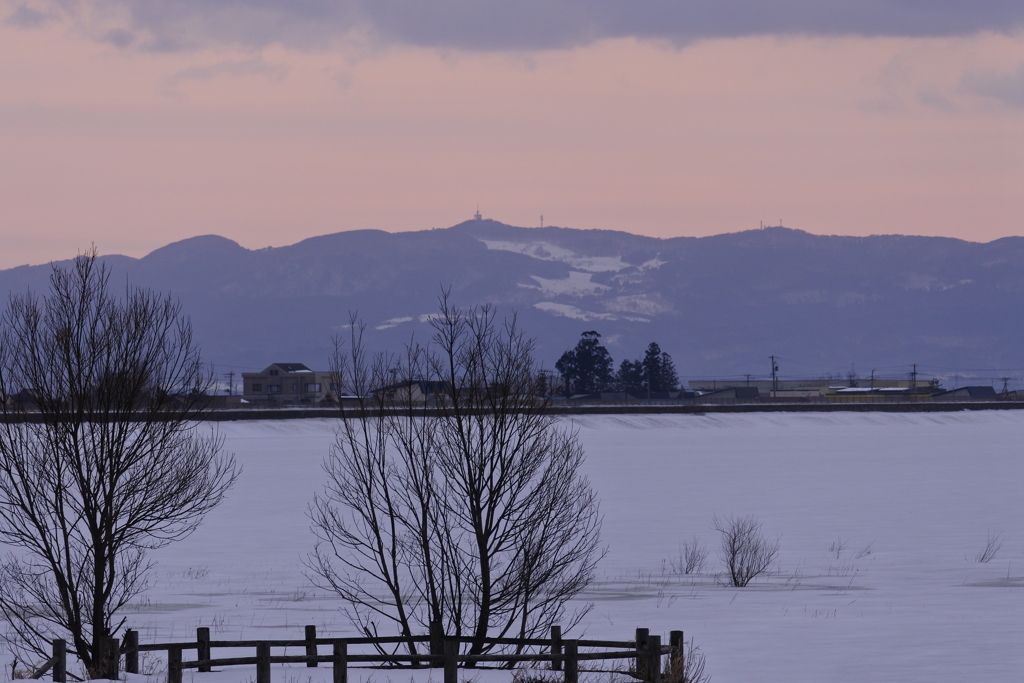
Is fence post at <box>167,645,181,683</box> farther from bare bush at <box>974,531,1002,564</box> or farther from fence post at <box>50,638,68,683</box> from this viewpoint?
bare bush at <box>974,531,1002,564</box>

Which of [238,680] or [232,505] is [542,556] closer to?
[238,680]

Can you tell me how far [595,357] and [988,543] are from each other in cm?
15683

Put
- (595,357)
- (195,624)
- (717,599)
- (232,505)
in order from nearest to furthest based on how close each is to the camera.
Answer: (195,624), (717,599), (232,505), (595,357)

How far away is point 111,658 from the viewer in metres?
17.6

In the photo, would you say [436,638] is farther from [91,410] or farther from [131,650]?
[91,410]

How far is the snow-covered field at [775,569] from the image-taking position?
24.3 metres

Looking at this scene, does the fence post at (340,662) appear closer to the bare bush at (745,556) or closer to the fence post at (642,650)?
the fence post at (642,650)

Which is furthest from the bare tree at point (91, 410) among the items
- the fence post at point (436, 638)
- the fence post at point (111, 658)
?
the fence post at point (436, 638)

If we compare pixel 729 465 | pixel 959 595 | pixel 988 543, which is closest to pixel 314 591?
pixel 959 595

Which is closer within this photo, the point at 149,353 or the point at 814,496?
the point at 149,353

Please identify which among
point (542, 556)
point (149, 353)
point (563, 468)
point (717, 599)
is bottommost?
point (717, 599)

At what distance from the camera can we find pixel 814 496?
58156 mm

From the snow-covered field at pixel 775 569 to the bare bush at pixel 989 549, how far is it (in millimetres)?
279

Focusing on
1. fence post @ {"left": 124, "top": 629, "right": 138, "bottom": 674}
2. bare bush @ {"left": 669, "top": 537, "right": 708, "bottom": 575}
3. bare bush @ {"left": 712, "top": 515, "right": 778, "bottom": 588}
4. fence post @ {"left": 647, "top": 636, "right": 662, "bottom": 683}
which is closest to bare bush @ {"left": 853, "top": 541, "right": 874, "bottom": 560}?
bare bush @ {"left": 712, "top": 515, "right": 778, "bottom": 588}
